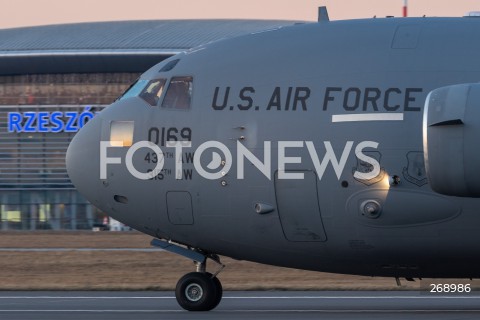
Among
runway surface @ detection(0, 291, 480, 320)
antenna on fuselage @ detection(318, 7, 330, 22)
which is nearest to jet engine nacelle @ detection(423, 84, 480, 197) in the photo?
runway surface @ detection(0, 291, 480, 320)

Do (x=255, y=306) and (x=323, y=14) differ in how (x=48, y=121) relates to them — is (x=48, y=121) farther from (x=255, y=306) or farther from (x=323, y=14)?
(x=323, y=14)

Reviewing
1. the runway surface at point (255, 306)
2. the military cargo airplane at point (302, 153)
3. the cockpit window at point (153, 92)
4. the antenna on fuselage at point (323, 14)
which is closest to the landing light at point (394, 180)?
the military cargo airplane at point (302, 153)

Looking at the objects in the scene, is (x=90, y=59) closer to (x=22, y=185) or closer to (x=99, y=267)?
(x=22, y=185)

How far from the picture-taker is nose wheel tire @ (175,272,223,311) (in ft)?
63.6

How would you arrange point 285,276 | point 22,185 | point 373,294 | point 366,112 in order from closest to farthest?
point 366,112
point 373,294
point 285,276
point 22,185

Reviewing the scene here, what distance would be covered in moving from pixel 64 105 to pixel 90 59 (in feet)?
12.6

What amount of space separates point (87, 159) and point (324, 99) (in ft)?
13.8

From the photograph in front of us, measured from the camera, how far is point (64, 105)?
84.2 metres

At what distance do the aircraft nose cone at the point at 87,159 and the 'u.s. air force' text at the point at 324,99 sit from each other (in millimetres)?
2188

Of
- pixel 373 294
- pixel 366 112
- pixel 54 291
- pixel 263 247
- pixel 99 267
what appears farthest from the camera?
pixel 99 267

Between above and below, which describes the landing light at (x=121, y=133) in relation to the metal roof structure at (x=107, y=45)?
below

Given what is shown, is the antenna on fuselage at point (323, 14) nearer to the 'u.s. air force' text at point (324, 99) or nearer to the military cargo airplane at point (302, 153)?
the military cargo airplane at point (302, 153)

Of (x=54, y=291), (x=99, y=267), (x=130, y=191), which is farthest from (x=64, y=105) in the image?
(x=130, y=191)

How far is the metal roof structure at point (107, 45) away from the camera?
8362 cm
